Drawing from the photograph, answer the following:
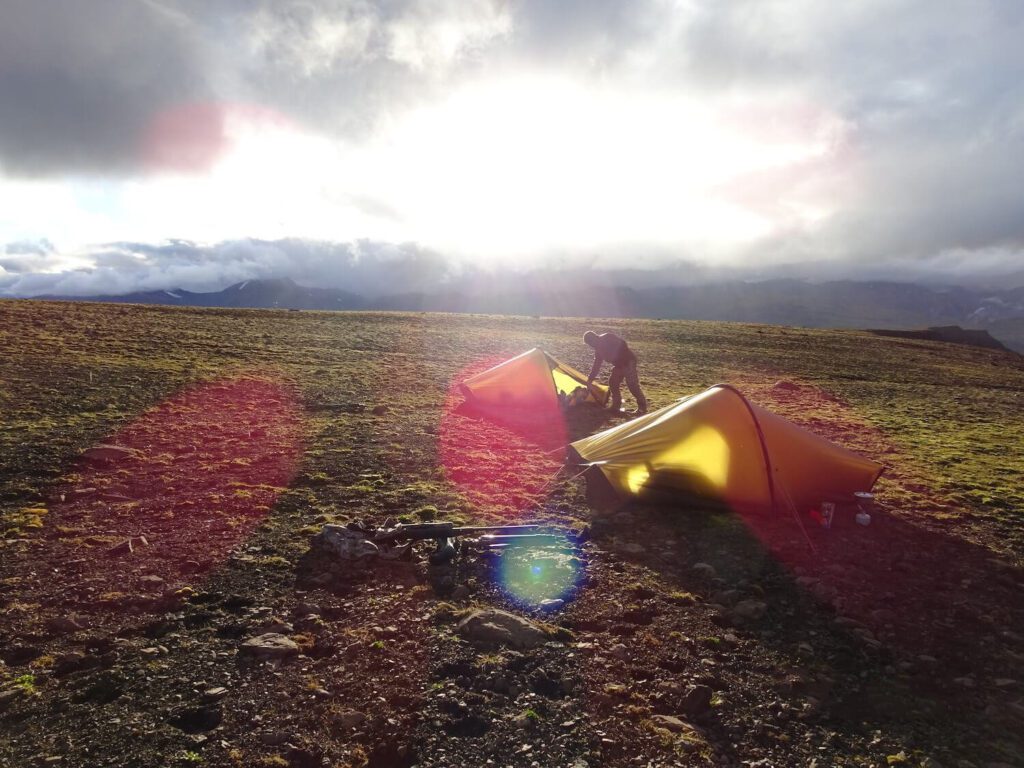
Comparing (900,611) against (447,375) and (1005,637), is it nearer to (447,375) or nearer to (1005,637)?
(1005,637)

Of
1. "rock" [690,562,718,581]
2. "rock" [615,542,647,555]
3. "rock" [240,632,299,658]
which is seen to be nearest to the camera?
"rock" [240,632,299,658]

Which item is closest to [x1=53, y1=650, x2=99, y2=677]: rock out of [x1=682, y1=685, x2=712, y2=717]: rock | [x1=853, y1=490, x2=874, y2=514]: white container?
[x1=682, y1=685, x2=712, y2=717]: rock

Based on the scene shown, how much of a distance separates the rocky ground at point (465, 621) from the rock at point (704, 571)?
0.10 m

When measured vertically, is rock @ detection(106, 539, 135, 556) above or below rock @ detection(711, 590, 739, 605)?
above

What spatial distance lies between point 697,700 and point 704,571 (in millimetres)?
2598

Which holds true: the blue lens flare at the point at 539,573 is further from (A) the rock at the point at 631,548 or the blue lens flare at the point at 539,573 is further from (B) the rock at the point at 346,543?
(B) the rock at the point at 346,543

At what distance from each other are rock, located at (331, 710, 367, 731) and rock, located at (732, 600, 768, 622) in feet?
13.2

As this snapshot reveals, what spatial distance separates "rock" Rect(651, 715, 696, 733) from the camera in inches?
183

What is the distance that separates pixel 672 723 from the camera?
15.4ft

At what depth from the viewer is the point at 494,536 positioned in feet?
26.2

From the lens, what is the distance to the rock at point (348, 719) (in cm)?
459

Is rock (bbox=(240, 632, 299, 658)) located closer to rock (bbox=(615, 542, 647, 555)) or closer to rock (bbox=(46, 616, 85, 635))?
rock (bbox=(46, 616, 85, 635))

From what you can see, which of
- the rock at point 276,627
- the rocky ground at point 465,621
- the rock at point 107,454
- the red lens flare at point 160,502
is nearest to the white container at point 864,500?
the rocky ground at point 465,621

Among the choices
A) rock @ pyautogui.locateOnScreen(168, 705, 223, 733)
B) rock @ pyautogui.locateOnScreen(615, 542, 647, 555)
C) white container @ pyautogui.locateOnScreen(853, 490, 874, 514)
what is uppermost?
A: white container @ pyautogui.locateOnScreen(853, 490, 874, 514)
